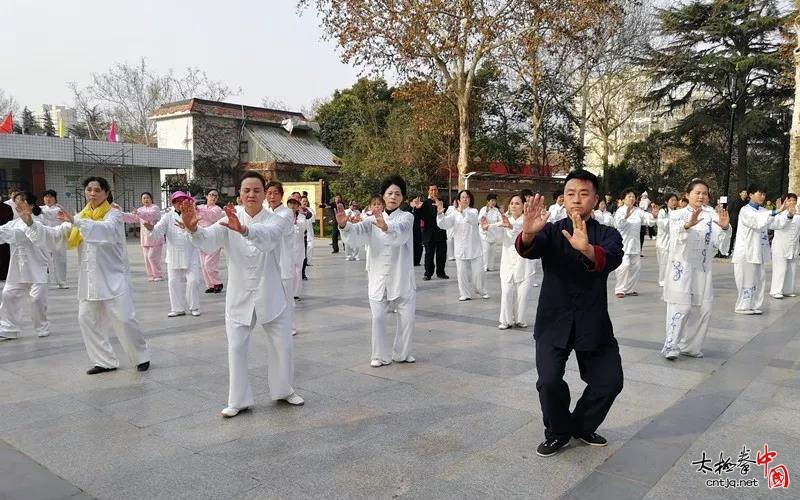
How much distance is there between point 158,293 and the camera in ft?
34.7

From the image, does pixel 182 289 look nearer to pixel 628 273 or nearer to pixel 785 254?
pixel 628 273

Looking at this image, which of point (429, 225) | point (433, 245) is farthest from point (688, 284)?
point (429, 225)

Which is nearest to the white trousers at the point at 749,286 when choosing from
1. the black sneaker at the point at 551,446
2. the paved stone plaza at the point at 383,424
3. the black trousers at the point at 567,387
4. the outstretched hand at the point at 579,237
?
the paved stone plaza at the point at 383,424

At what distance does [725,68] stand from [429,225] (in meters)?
21.0

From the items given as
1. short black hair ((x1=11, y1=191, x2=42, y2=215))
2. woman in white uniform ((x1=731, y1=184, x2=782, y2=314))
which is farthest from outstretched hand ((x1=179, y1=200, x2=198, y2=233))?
woman in white uniform ((x1=731, y1=184, x2=782, y2=314))

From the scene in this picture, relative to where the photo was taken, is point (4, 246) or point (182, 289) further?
point (4, 246)

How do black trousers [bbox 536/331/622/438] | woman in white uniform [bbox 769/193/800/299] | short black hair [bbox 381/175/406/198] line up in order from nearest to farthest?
1. black trousers [bbox 536/331/622/438]
2. short black hair [bbox 381/175/406/198]
3. woman in white uniform [bbox 769/193/800/299]

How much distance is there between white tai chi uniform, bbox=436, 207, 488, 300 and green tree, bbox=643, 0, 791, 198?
21.2 m

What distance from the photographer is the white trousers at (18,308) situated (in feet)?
23.1

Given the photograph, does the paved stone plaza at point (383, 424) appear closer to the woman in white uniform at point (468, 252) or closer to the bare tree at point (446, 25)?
the woman in white uniform at point (468, 252)

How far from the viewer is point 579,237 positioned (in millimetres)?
3180

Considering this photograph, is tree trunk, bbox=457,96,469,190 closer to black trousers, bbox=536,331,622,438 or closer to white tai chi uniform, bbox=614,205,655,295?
white tai chi uniform, bbox=614,205,655,295

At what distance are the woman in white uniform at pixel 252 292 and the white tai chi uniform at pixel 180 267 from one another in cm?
444

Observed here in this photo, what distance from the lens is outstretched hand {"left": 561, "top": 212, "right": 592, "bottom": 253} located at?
125 inches
